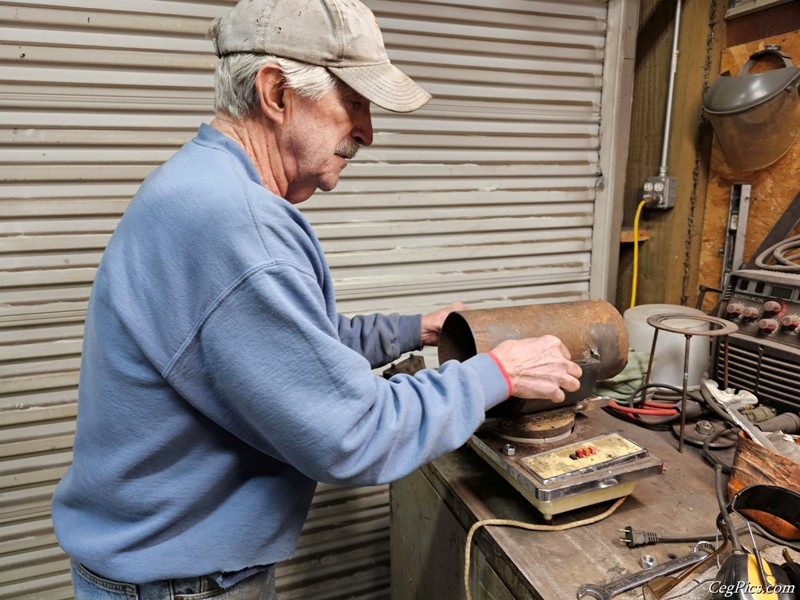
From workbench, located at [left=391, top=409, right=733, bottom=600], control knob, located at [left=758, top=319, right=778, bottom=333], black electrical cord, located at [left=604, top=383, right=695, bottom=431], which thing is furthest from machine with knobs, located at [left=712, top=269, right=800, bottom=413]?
workbench, located at [left=391, top=409, right=733, bottom=600]

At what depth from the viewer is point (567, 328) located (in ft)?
3.90

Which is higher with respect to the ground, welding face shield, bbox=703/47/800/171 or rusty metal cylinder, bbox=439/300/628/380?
welding face shield, bbox=703/47/800/171

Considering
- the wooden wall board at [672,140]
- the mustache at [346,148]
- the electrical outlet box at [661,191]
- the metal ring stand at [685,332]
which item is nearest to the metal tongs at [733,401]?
the metal ring stand at [685,332]

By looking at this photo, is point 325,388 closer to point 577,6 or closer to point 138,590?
point 138,590

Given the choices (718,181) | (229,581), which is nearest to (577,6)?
(718,181)

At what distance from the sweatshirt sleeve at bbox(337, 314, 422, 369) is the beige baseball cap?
26.2 inches

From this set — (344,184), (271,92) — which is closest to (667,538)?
(271,92)

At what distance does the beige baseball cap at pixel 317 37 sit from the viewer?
861 millimetres

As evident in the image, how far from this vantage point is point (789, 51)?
1.74m

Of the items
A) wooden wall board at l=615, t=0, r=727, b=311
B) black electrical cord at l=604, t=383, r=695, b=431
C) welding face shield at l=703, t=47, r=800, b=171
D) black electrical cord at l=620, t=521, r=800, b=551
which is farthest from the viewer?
wooden wall board at l=615, t=0, r=727, b=311

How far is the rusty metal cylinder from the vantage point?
1.14 m

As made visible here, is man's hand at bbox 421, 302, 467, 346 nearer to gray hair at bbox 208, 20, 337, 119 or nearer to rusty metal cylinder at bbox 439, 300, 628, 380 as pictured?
rusty metal cylinder at bbox 439, 300, 628, 380

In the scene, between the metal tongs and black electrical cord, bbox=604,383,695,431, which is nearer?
the metal tongs

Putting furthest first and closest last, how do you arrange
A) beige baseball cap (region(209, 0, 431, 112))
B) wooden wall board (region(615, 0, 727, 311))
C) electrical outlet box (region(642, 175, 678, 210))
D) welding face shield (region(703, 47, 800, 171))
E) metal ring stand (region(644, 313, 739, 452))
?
electrical outlet box (region(642, 175, 678, 210))
wooden wall board (region(615, 0, 727, 311))
welding face shield (region(703, 47, 800, 171))
metal ring stand (region(644, 313, 739, 452))
beige baseball cap (region(209, 0, 431, 112))
